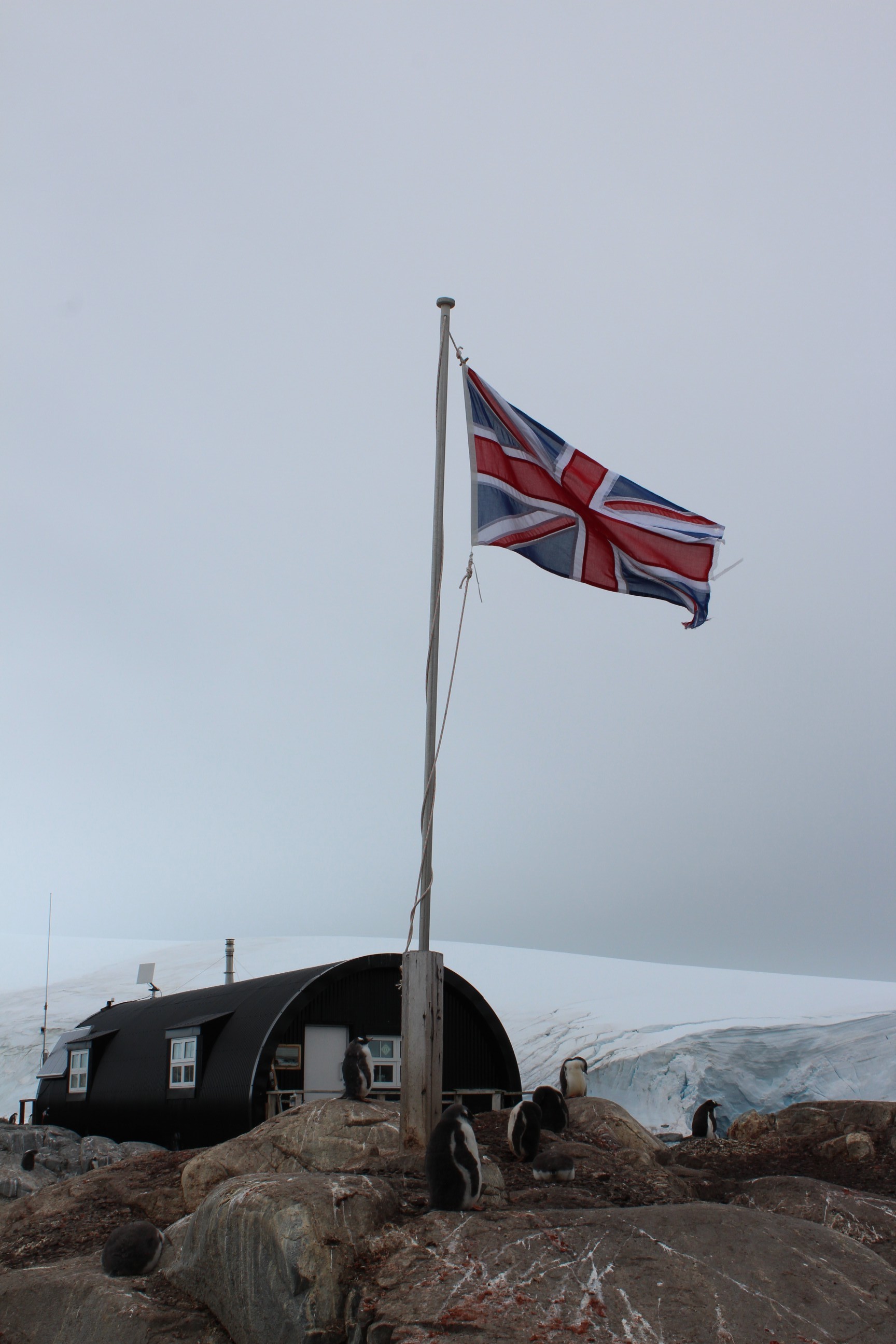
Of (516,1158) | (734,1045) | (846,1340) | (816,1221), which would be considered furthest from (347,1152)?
(734,1045)

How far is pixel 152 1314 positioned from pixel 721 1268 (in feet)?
14.7

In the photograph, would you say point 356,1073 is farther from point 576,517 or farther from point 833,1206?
point 576,517

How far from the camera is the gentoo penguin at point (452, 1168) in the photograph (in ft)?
26.7

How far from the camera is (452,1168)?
813 centimetres

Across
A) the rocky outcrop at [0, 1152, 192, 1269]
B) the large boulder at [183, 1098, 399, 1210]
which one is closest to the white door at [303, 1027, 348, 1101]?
the rocky outcrop at [0, 1152, 192, 1269]

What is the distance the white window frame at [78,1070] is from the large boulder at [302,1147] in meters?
17.9

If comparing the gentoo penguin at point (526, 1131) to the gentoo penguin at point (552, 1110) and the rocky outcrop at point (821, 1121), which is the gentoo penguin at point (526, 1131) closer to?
the gentoo penguin at point (552, 1110)

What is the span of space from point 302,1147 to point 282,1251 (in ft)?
15.9

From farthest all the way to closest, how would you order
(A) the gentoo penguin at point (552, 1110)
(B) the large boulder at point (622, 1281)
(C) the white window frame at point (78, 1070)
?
(C) the white window frame at point (78, 1070) → (A) the gentoo penguin at point (552, 1110) → (B) the large boulder at point (622, 1281)

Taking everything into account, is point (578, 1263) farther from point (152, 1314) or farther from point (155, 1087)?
point (155, 1087)

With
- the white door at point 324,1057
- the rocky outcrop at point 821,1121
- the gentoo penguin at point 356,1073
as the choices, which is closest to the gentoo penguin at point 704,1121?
the rocky outcrop at point 821,1121

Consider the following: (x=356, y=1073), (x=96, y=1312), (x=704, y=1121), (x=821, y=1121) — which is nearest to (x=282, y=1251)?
(x=96, y=1312)

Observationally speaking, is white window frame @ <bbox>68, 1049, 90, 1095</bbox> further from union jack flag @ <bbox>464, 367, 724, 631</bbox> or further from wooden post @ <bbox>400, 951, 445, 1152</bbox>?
union jack flag @ <bbox>464, 367, 724, 631</bbox>

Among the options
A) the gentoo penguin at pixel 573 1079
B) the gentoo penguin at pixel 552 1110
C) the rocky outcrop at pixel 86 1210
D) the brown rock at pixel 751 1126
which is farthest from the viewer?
the gentoo penguin at pixel 573 1079
